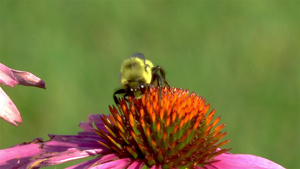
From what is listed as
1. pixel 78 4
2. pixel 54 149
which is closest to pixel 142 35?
pixel 78 4

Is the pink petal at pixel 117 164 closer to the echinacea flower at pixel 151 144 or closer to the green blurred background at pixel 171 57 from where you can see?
the echinacea flower at pixel 151 144

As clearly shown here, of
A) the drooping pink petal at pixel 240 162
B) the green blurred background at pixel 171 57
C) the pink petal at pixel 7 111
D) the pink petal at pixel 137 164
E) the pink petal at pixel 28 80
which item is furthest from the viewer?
the green blurred background at pixel 171 57

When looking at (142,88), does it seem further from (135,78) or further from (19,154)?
(19,154)

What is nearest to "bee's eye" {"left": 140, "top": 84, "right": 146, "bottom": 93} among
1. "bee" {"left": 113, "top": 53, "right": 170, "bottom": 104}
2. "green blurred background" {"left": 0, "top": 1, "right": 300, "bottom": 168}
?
"bee" {"left": 113, "top": 53, "right": 170, "bottom": 104}

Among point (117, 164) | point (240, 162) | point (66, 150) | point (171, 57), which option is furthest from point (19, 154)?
point (171, 57)

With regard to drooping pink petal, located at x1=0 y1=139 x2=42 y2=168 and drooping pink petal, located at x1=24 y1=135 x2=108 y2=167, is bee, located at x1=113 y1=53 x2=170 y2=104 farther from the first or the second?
drooping pink petal, located at x1=0 y1=139 x2=42 y2=168

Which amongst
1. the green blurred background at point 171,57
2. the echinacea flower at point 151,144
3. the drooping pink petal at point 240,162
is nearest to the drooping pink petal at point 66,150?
the echinacea flower at point 151,144

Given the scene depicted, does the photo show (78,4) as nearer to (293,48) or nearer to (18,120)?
(293,48)
